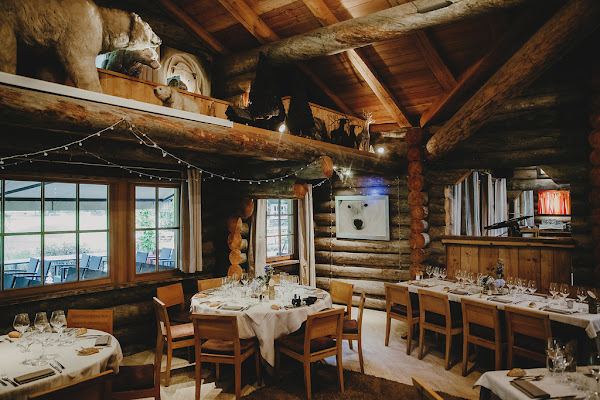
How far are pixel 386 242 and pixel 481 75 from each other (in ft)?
12.3

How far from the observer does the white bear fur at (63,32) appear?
3.58m

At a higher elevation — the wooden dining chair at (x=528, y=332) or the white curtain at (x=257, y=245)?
the white curtain at (x=257, y=245)

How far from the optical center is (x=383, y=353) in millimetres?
5625

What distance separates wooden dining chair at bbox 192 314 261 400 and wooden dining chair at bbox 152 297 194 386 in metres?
0.58

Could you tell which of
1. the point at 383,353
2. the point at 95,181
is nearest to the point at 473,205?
the point at 383,353

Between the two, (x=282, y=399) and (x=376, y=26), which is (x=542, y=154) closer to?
(x=376, y=26)

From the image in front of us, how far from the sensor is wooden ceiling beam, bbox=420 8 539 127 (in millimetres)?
5664

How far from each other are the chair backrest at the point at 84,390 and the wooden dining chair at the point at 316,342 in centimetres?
203

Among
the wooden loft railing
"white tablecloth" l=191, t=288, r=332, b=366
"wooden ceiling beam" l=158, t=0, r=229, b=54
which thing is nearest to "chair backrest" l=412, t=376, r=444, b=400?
"white tablecloth" l=191, t=288, r=332, b=366

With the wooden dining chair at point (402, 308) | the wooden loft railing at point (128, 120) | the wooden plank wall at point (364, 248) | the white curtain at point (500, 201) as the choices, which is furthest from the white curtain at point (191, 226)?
the white curtain at point (500, 201)

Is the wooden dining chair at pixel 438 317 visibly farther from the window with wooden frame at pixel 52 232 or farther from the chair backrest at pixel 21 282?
the chair backrest at pixel 21 282

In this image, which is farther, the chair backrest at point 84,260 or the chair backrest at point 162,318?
the chair backrest at point 84,260

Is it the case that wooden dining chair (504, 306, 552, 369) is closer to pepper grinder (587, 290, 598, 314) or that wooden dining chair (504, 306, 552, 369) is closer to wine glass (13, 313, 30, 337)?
pepper grinder (587, 290, 598, 314)

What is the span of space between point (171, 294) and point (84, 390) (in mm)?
3249
